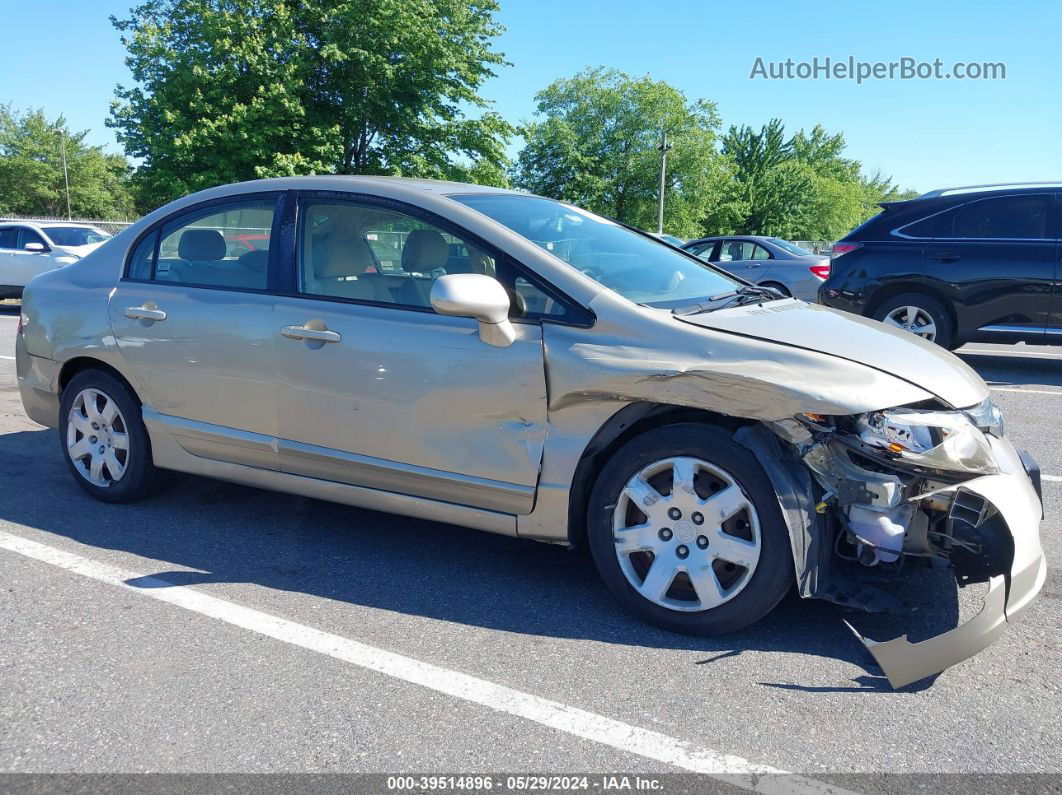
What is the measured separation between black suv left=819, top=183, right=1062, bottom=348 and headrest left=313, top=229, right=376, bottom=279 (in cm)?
650

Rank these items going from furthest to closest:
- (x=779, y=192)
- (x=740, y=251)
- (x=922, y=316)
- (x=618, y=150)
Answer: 1. (x=779, y=192)
2. (x=618, y=150)
3. (x=740, y=251)
4. (x=922, y=316)

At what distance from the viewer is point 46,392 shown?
191 inches

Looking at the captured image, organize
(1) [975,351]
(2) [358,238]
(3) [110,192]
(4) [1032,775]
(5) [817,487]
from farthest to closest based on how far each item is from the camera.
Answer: (3) [110,192]
(1) [975,351]
(2) [358,238]
(5) [817,487]
(4) [1032,775]

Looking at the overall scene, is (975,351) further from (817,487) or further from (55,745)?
(55,745)

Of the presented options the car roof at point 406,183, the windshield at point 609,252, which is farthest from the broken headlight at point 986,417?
the car roof at point 406,183

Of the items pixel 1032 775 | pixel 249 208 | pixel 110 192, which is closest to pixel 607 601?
pixel 1032 775

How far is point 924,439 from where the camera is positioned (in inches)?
116

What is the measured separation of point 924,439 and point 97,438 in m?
3.90

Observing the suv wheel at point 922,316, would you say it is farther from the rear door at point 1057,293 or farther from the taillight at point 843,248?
the rear door at point 1057,293

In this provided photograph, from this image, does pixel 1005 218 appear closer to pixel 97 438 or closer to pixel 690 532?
pixel 690 532

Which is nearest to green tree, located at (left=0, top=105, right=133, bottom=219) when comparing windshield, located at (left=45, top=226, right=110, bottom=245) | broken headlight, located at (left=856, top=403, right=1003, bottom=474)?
windshield, located at (left=45, top=226, right=110, bottom=245)

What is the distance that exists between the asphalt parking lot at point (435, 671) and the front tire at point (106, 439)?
0.35 metres

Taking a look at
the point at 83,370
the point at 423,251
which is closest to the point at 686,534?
the point at 423,251

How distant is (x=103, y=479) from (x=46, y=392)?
25.3 inches
